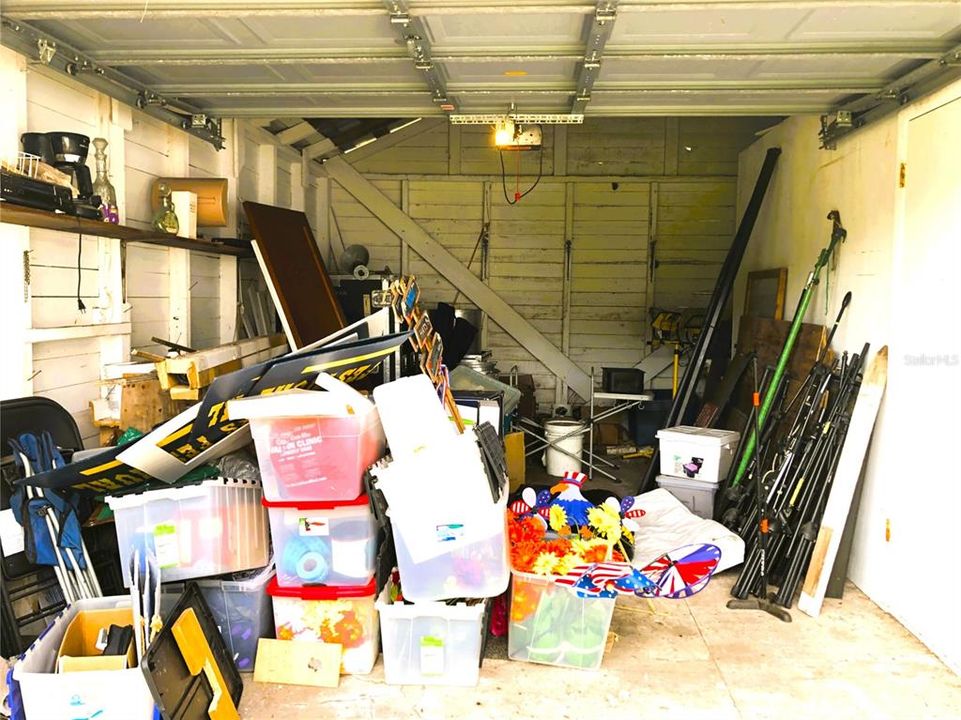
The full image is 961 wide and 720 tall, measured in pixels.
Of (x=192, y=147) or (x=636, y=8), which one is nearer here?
(x=636, y=8)

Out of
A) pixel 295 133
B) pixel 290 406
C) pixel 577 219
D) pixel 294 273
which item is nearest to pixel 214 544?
pixel 290 406

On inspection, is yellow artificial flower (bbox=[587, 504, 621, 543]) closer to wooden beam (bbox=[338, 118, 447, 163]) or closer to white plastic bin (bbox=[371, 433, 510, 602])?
white plastic bin (bbox=[371, 433, 510, 602])

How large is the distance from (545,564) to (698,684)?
71cm

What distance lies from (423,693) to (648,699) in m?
0.81

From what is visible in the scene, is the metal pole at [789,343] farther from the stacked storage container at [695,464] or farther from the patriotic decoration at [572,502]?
the patriotic decoration at [572,502]

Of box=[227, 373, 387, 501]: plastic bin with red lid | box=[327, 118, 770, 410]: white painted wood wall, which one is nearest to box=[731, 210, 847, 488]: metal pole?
box=[227, 373, 387, 501]: plastic bin with red lid

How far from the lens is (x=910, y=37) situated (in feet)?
8.50

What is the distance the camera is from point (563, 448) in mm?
5539

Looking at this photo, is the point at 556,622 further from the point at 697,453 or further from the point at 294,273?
the point at 294,273

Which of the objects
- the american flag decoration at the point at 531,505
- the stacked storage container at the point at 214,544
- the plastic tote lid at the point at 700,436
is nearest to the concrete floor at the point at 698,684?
the stacked storage container at the point at 214,544

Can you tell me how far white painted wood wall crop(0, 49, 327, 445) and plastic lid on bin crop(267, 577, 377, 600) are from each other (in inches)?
50.6

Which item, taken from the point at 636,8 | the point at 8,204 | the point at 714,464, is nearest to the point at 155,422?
the point at 8,204

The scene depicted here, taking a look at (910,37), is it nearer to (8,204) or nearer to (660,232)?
(8,204)

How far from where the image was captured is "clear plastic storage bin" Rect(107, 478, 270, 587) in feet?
8.25
